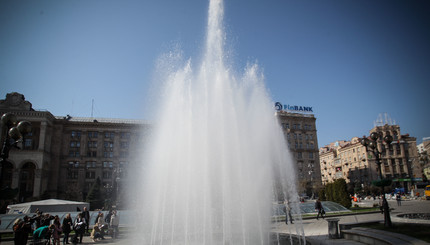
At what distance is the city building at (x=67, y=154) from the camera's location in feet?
164

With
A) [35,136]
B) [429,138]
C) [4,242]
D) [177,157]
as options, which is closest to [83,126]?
[35,136]

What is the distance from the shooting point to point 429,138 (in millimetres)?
107562

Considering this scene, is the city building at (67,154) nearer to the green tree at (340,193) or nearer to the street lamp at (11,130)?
the green tree at (340,193)

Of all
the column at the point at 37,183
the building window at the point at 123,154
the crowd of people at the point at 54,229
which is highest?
the building window at the point at 123,154

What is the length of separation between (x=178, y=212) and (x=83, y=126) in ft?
175

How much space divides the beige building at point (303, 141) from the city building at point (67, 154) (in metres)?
34.6

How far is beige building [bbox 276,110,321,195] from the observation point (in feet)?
209

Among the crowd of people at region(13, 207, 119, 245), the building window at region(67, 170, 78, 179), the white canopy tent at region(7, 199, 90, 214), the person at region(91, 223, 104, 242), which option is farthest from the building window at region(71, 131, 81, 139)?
the person at region(91, 223, 104, 242)

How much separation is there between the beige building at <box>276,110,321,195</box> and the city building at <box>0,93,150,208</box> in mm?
34618

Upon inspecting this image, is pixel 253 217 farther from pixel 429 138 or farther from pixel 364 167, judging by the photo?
pixel 429 138

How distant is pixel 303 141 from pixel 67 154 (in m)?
54.9

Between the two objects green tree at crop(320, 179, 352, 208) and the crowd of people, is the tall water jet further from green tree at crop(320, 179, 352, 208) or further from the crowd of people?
green tree at crop(320, 179, 352, 208)

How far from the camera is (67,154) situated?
2247 inches

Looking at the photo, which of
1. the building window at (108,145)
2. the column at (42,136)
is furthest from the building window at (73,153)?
the column at (42,136)
